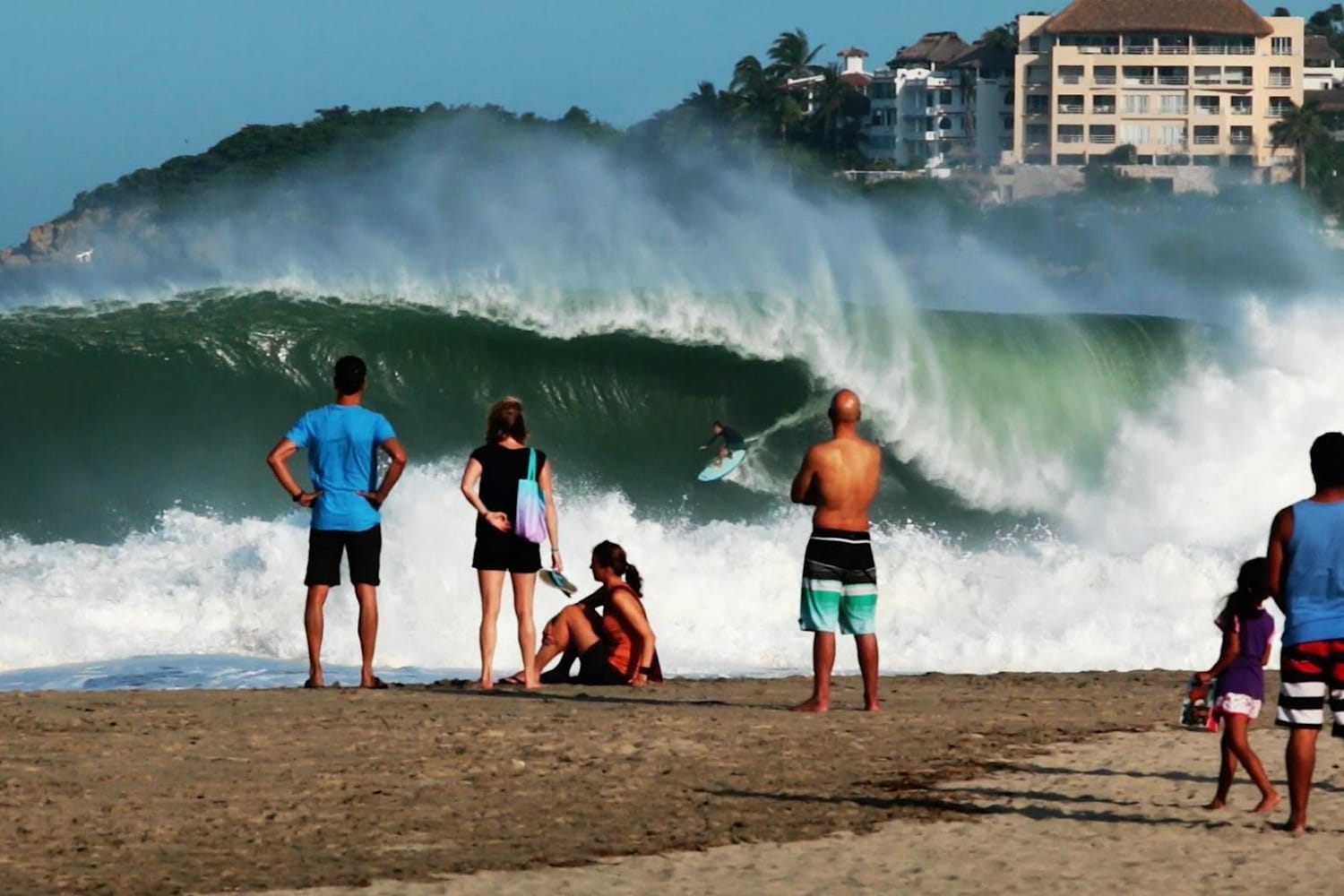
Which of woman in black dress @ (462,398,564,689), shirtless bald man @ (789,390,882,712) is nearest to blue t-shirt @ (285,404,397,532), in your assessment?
woman in black dress @ (462,398,564,689)

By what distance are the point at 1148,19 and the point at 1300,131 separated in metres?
10.1

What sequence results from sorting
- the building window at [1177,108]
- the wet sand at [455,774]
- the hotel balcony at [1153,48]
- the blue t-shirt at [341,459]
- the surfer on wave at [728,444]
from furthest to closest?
the hotel balcony at [1153,48] → the building window at [1177,108] → the surfer on wave at [728,444] → the blue t-shirt at [341,459] → the wet sand at [455,774]

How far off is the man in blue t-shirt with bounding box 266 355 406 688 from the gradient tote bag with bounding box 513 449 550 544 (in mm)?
529

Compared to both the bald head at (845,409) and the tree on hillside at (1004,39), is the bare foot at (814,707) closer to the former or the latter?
the bald head at (845,409)

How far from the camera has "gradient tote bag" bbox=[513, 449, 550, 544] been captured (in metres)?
9.81

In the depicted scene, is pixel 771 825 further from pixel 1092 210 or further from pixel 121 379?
pixel 1092 210

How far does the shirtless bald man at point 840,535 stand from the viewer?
900 centimetres

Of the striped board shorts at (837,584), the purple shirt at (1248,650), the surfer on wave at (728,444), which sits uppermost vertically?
the surfer on wave at (728,444)

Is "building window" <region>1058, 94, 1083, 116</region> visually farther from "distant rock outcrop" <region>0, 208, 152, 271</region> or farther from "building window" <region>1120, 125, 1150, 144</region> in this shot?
"distant rock outcrop" <region>0, 208, 152, 271</region>

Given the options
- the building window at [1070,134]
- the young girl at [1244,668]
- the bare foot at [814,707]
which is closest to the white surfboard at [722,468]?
the bare foot at [814,707]

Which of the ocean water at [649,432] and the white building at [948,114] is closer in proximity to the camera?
the ocean water at [649,432]

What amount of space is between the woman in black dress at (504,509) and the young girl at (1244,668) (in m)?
3.34

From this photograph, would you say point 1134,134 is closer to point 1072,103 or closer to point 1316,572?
point 1072,103

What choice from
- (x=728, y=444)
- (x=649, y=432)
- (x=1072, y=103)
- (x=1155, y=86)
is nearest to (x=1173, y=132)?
(x=1155, y=86)
